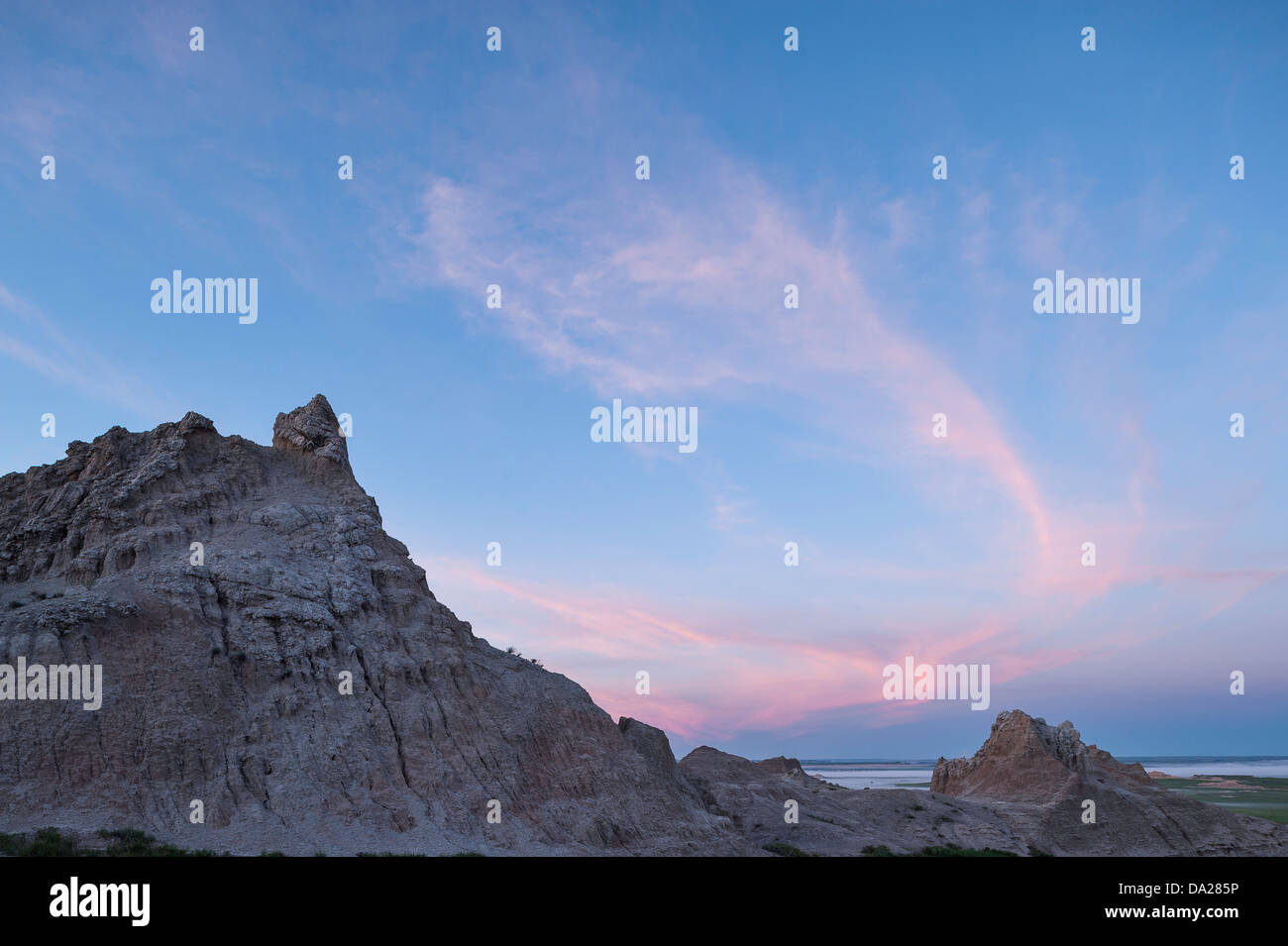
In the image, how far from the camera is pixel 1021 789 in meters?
56.2

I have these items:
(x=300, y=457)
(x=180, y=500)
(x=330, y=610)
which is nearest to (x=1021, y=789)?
(x=330, y=610)

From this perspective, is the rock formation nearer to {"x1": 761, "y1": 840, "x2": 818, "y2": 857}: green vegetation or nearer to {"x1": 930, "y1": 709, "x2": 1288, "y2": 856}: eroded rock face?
{"x1": 930, "y1": 709, "x2": 1288, "y2": 856}: eroded rock face

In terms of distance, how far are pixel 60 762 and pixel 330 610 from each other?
1065 centimetres

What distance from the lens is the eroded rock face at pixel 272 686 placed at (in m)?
29.9

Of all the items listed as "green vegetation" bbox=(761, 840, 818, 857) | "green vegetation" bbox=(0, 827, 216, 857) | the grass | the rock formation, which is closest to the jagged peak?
the rock formation

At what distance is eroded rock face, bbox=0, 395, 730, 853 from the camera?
1178 inches

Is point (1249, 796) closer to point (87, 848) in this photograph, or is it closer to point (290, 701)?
point (290, 701)

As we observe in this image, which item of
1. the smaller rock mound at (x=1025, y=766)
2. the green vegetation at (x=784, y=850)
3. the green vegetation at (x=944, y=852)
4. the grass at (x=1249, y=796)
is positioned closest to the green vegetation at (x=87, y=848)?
the green vegetation at (x=784, y=850)

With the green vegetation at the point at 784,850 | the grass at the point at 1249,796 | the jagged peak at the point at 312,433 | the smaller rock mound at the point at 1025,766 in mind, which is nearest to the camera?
the green vegetation at the point at 784,850

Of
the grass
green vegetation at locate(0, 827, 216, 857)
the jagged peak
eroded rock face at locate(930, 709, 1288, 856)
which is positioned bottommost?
the grass

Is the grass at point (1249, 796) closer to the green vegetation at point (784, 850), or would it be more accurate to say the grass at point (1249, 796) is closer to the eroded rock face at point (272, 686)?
the green vegetation at point (784, 850)
